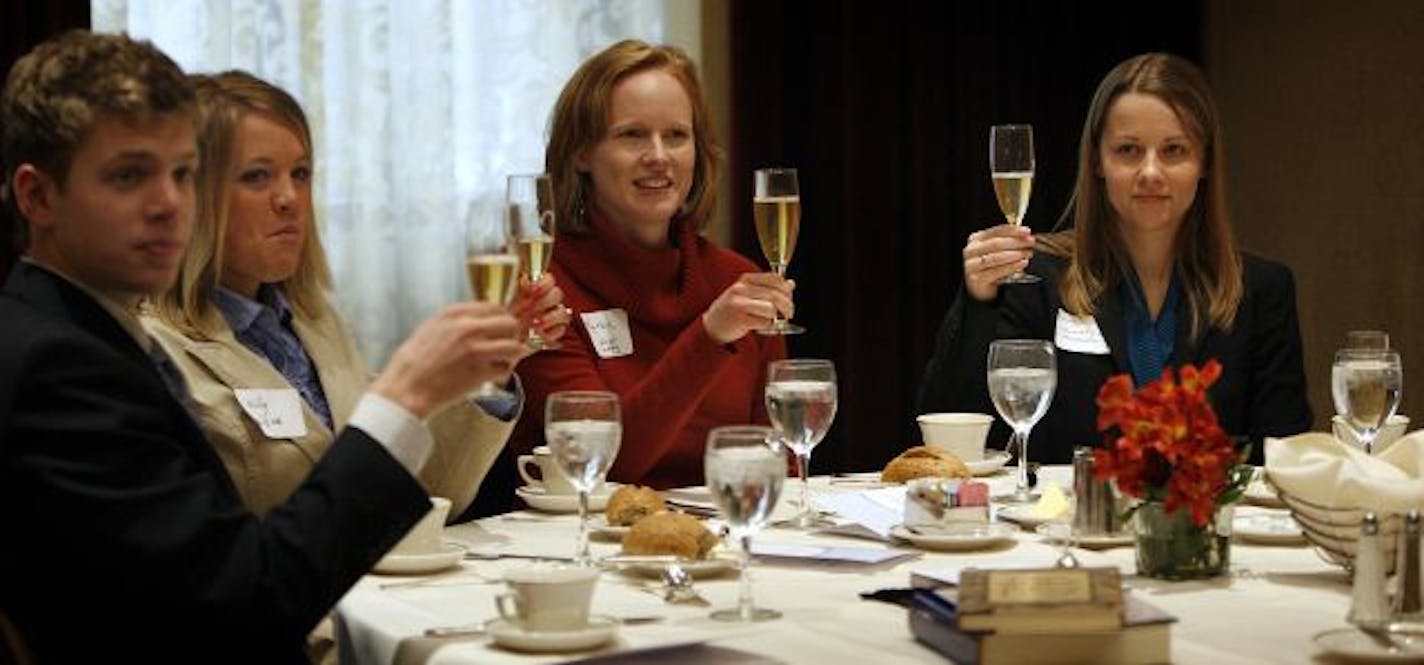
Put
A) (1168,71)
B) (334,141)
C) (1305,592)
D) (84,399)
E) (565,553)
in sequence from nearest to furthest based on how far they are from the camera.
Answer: (84,399)
(1305,592)
(565,553)
(1168,71)
(334,141)

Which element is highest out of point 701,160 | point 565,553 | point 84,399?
point 701,160

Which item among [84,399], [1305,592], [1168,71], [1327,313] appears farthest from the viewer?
[1327,313]

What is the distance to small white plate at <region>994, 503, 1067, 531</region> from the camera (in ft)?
8.86

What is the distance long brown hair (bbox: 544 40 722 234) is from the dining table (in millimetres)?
1150

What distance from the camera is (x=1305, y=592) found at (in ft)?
7.52

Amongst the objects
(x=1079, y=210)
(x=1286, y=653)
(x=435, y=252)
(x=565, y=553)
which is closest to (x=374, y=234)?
(x=435, y=252)

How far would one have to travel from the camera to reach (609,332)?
365 cm

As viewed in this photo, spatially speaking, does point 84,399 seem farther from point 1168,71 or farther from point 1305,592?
point 1168,71

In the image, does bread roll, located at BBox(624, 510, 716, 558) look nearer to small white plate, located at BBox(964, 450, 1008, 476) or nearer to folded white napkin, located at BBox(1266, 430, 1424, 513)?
folded white napkin, located at BBox(1266, 430, 1424, 513)

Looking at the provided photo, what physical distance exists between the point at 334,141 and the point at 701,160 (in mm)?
1579

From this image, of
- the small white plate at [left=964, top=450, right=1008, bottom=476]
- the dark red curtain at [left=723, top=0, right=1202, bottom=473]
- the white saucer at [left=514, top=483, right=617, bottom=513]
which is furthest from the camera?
the dark red curtain at [left=723, top=0, right=1202, bottom=473]

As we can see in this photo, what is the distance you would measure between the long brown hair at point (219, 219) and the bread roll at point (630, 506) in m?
0.65

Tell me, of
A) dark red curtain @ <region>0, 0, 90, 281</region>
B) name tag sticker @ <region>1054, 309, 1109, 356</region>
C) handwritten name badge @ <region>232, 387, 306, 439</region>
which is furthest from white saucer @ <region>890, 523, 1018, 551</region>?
dark red curtain @ <region>0, 0, 90, 281</region>

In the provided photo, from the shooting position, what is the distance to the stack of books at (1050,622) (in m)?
1.90
